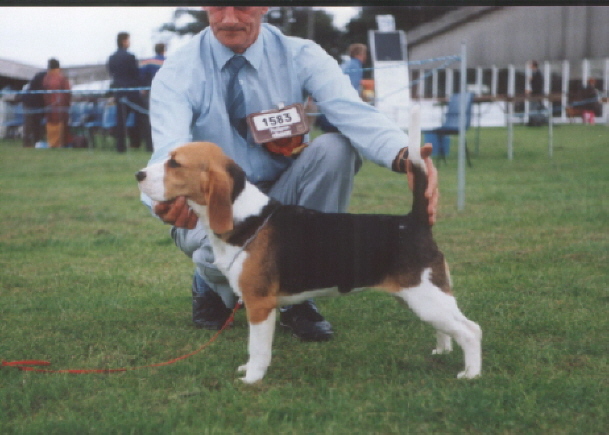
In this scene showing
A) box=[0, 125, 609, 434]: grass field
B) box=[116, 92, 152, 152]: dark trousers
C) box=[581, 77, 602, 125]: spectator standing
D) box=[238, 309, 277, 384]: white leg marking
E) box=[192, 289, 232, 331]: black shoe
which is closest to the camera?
box=[0, 125, 609, 434]: grass field

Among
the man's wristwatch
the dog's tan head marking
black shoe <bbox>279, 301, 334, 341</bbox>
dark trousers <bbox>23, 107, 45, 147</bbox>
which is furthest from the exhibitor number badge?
dark trousers <bbox>23, 107, 45, 147</bbox>

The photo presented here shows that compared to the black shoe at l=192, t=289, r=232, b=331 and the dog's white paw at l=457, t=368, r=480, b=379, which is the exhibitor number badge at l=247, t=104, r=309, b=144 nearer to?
the black shoe at l=192, t=289, r=232, b=331

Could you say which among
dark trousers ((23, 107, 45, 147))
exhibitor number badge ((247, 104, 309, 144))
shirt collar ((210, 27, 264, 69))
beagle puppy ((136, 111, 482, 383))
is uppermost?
shirt collar ((210, 27, 264, 69))

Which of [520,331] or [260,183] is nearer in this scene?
[520,331]

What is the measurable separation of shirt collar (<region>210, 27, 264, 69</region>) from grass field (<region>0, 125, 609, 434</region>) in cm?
134

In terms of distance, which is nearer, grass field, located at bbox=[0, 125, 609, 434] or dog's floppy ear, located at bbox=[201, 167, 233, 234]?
grass field, located at bbox=[0, 125, 609, 434]

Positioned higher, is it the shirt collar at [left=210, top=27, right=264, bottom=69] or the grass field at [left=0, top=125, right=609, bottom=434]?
the shirt collar at [left=210, top=27, right=264, bottom=69]

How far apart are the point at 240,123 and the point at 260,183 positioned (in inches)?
12.6

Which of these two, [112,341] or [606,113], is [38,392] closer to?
[112,341]

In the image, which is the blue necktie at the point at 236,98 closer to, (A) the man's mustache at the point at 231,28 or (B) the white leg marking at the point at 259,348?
(A) the man's mustache at the point at 231,28

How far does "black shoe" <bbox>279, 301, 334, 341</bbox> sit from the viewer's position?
355 centimetres

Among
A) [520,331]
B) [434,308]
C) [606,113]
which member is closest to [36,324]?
[434,308]

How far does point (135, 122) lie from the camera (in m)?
15.1

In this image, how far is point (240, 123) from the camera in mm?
3715
